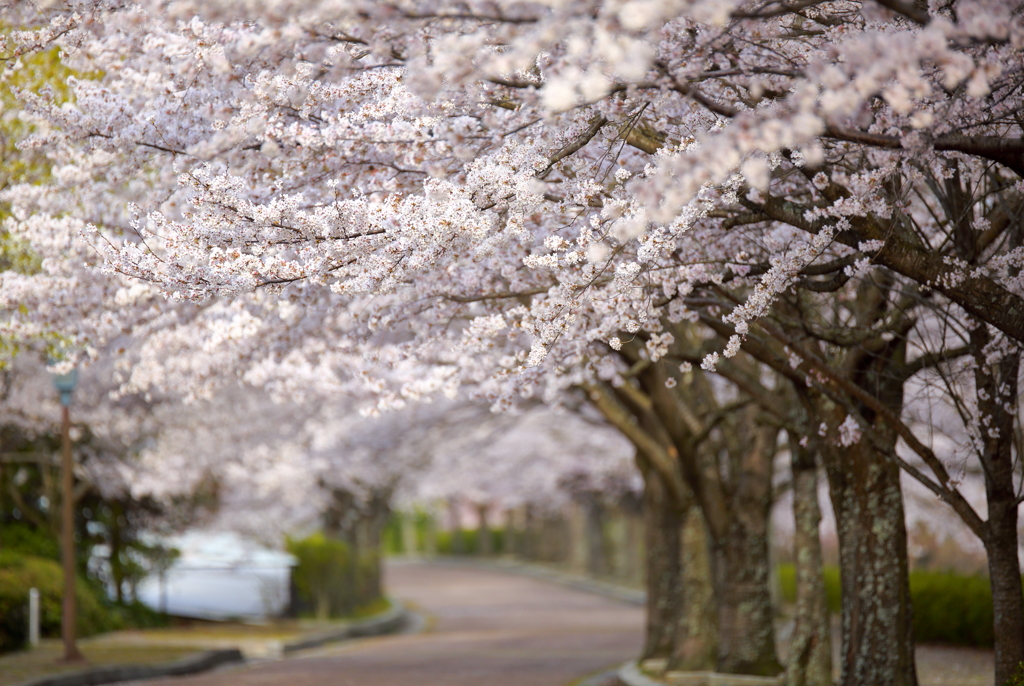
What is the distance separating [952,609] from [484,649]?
25.6 feet

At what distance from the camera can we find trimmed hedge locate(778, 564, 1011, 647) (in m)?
16.0

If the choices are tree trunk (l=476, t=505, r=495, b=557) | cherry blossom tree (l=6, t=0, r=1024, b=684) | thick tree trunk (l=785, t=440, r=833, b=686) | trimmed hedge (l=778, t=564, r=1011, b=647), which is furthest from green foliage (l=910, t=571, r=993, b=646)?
tree trunk (l=476, t=505, r=495, b=557)

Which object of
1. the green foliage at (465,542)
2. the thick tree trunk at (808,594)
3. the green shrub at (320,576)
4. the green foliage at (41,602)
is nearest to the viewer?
the thick tree trunk at (808,594)

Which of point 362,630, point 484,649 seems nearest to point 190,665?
point 484,649

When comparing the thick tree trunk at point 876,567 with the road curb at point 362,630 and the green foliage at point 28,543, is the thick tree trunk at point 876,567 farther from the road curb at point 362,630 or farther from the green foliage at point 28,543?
the green foliage at point 28,543

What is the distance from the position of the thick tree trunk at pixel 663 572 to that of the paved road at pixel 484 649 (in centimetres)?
113

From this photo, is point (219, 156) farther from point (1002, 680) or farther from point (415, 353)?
point (1002, 680)

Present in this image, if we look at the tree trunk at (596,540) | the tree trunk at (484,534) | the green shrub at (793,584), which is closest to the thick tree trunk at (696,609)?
the green shrub at (793,584)

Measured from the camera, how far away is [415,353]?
959 centimetres

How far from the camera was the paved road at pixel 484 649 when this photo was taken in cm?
1513

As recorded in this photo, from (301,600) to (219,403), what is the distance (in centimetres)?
797

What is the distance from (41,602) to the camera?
17344mm

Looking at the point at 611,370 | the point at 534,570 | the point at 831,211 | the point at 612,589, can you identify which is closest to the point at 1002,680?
the point at 831,211

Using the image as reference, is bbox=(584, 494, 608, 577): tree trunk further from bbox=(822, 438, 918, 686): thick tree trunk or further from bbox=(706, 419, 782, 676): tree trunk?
bbox=(822, 438, 918, 686): thick tree trunk
